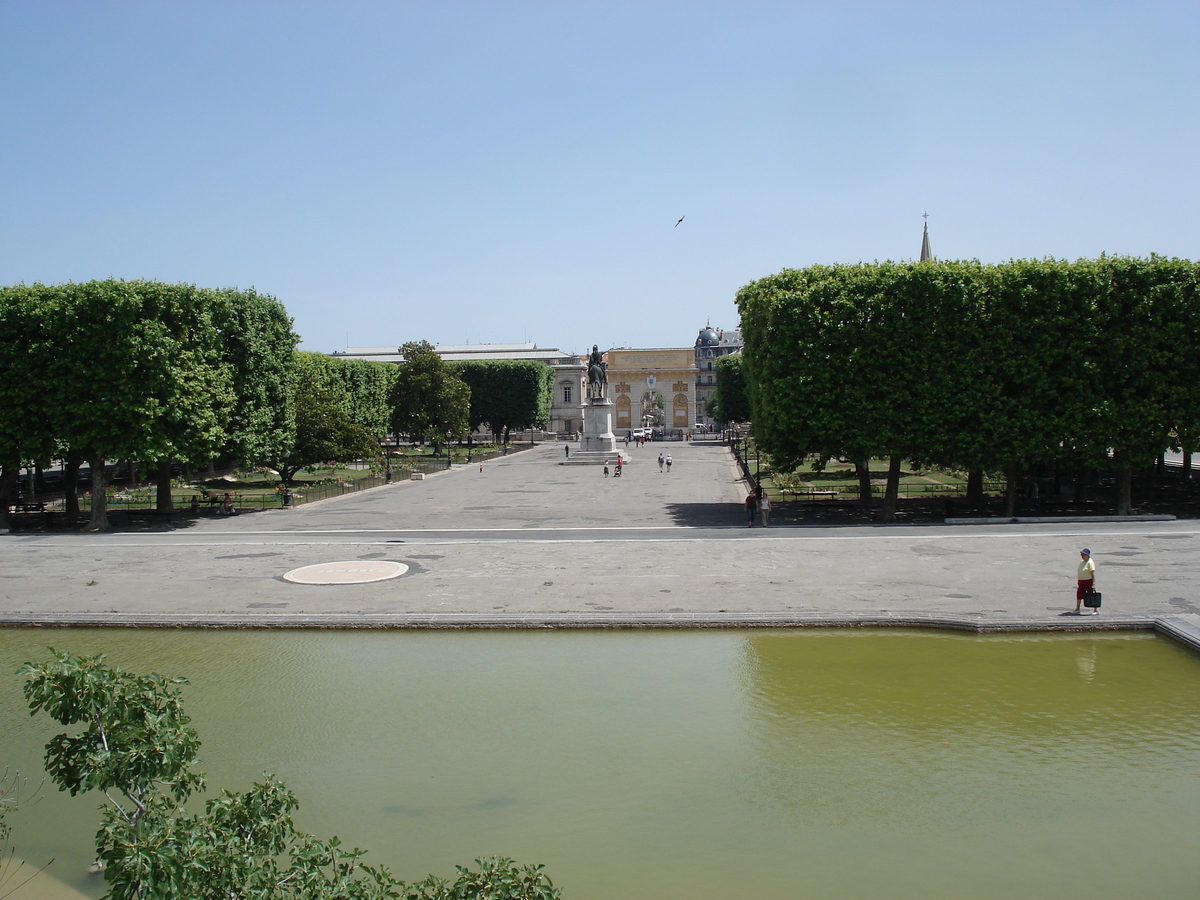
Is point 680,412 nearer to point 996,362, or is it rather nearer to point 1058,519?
point 996,362

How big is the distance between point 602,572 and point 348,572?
7.00 m

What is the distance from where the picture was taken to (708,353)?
522 feet

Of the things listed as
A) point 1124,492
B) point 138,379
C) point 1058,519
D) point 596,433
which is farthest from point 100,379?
point 596,433

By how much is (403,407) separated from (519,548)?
4413cm

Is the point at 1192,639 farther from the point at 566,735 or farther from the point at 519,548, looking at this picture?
the point at 519,548

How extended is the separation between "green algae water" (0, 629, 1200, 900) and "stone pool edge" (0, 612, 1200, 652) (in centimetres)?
38

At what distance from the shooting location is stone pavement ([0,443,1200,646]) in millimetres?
19547

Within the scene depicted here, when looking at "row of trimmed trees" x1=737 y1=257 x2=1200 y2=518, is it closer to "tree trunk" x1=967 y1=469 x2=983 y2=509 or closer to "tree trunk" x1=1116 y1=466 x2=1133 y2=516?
"tree trunk" x1=1116 y1=466 x2=1133 y2=516

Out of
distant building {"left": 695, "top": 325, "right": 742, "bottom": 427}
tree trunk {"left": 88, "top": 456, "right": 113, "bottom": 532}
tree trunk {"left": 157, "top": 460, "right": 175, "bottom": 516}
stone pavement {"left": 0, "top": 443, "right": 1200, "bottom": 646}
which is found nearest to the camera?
stone pavement {"left": 0, "top": 443, "right": 1200, "bottom": 646}

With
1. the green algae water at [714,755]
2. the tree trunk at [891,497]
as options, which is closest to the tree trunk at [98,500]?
the green algae water at [714,755]

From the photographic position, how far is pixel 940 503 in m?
38.8

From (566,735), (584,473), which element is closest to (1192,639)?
(566,735)

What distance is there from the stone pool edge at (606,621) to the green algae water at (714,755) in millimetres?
382

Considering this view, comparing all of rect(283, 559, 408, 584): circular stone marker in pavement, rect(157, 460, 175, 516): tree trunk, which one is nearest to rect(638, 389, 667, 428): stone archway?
rect(157, 460, 175, 516): tree trunk
